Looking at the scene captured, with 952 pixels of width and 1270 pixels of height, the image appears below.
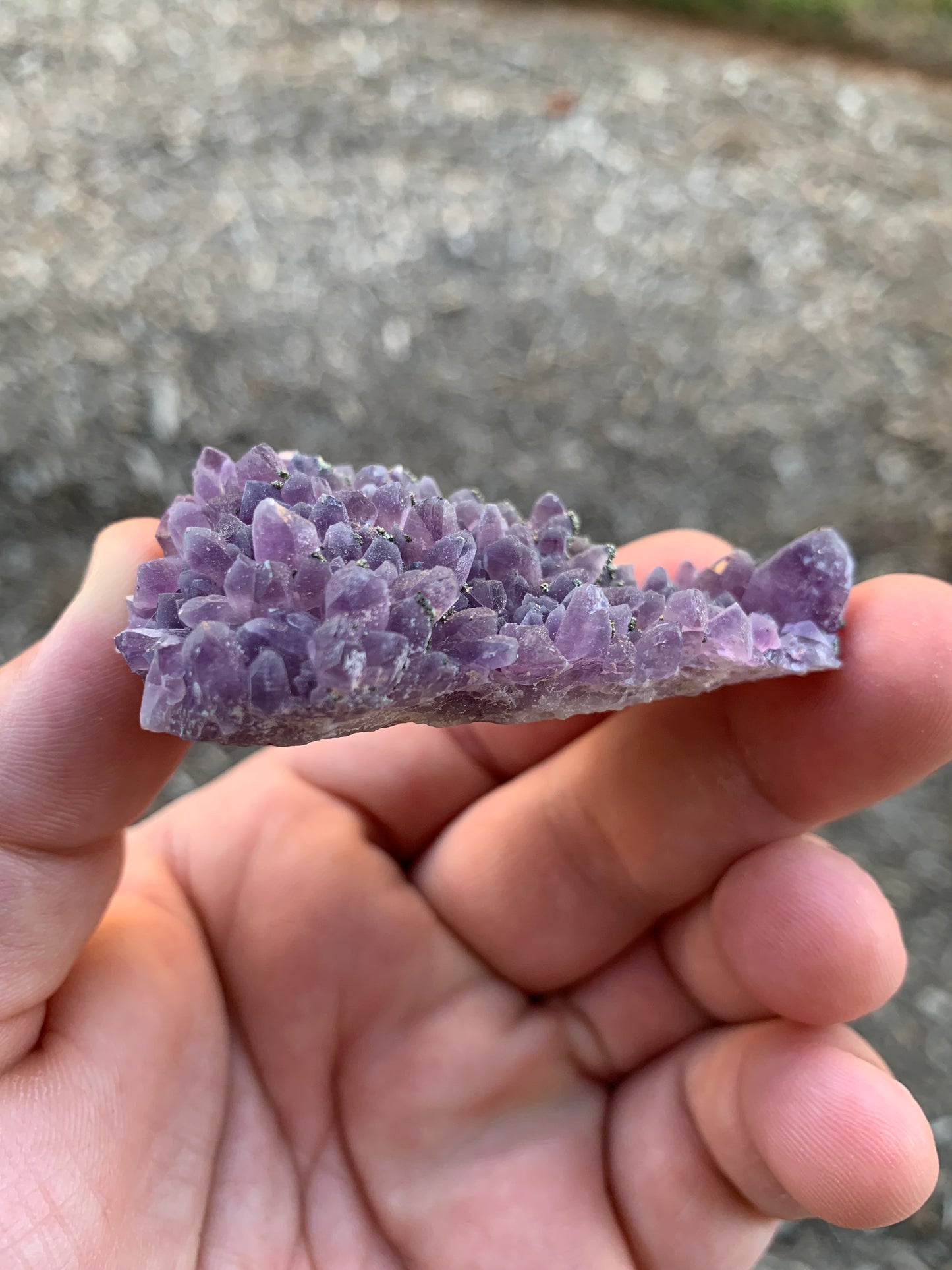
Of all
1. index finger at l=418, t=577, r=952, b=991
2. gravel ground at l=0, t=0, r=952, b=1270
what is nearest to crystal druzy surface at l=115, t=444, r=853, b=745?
index finger at l=418, t=577, r=952, b=991

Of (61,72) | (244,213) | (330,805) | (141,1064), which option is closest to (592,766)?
(330,805)

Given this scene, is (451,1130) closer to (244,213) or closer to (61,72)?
(244,213)

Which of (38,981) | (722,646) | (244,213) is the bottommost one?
(38,981)

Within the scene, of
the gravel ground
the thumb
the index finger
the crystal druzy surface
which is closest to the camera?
the crystal druzy surface

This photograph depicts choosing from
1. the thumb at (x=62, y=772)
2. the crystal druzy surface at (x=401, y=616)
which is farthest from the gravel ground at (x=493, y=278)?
the crystal druzy surface at (x=401, y=616)

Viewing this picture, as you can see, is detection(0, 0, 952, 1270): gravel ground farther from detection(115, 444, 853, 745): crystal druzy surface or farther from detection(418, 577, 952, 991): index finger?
detection(115, 444, 853, 745): crystal druzy surface
